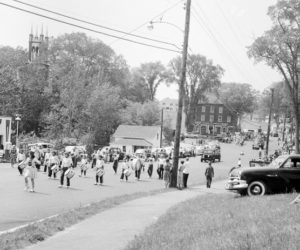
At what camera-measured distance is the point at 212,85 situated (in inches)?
4129

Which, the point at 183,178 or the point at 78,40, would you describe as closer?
the point at 183,178

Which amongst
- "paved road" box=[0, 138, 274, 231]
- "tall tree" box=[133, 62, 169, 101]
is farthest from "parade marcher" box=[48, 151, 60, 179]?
"tall tree" box=[133, 62, 169, 101]

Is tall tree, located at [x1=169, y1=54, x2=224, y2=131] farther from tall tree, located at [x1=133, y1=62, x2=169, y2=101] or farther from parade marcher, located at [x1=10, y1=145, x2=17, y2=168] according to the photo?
parade marcher, located at [x1=10, y1=145, x2=17, y2=168]

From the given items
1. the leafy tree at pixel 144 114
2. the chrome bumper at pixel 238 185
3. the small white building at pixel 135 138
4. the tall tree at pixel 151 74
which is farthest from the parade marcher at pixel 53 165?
the tall tree at pixel 151 74

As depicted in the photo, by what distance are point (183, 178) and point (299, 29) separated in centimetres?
1869

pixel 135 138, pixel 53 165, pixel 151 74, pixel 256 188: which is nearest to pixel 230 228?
pixel 256 188

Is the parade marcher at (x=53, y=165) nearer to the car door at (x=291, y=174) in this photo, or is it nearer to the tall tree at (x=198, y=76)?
the car door at (x=291, y=174)

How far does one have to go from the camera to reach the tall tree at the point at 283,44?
38453 millimetres

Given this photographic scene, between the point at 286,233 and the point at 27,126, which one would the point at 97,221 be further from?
the point at 27,126

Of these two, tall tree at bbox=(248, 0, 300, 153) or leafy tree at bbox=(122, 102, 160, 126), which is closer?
tall tree at bbox=(248, 0, 300, 153)

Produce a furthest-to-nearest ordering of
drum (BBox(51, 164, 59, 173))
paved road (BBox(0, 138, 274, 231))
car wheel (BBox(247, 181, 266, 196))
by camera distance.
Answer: drum (BBox(51, 164, 59, 173)) → car wheel (BBox(247, 181, 266, 196)) → paved road (BBox(0, 138, 274, 231))

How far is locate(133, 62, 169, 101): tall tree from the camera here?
11378cm

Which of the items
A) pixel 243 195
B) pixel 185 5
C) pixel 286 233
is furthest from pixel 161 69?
pixel 286 233

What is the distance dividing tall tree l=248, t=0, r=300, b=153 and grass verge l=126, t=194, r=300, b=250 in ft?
86.6
